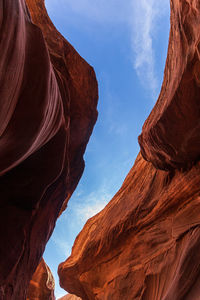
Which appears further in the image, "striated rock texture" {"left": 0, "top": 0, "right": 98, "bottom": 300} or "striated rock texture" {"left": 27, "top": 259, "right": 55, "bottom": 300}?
"striated rock texture" {"left": 27, "top": 259, "right": 55, "bottom": 300}

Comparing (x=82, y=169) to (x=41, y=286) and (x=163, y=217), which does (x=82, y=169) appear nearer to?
(x=163, y=217)

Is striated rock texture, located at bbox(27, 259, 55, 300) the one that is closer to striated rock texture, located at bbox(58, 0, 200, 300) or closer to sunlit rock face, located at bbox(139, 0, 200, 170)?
striated rock texture, located at bbox(58, 0, 200, 300)

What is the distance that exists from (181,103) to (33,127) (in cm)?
405

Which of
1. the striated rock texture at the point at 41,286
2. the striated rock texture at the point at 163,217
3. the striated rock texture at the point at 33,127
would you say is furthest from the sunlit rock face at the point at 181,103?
the striated rock texture at the point at 41,286

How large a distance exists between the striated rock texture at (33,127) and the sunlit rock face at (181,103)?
2697 millimetres

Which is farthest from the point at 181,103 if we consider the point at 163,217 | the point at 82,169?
the point at 82,169

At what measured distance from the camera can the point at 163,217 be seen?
21.4 feet

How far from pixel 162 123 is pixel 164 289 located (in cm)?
468

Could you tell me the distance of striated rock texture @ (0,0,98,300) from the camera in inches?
112

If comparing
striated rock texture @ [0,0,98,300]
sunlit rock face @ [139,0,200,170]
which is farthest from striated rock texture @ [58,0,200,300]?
striated rock texture @ [0,0,98,300]

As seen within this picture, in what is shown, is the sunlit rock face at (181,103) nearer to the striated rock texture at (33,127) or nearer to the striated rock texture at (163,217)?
the striated rock texture at (163,217)

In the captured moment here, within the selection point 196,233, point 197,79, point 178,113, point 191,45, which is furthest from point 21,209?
point 191,45

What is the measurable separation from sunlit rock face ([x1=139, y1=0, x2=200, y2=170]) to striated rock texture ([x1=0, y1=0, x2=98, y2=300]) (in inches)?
106

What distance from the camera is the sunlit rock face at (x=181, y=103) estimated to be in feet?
15.3
